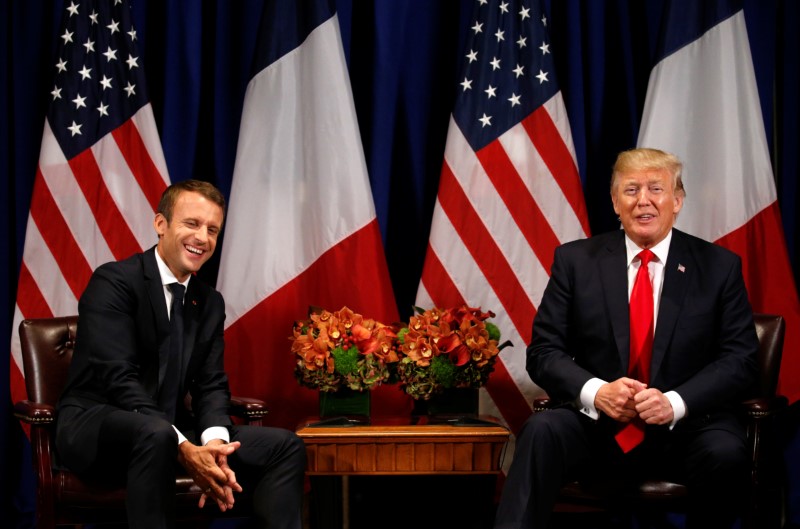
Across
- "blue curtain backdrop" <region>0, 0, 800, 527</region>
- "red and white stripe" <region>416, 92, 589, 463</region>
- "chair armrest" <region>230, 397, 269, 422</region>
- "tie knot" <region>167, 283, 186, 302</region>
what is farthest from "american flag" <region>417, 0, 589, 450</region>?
"tie knot" <region>167, 283, 186, 302</region>

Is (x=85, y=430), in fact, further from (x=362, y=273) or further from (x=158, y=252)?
(x=362, y=273)

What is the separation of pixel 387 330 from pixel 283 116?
3.67ft

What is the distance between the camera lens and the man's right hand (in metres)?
3.03

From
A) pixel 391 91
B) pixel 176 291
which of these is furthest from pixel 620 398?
pixel 391 91

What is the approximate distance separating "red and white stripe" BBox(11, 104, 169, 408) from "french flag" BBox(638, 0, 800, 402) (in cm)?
228

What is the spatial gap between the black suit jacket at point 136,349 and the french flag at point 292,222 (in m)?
0.75

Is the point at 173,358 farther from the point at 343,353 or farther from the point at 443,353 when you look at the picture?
the point at 443,353

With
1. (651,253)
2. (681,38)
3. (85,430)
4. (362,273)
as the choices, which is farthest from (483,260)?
(85,430)

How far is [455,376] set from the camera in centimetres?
372

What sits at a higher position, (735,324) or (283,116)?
(283,116)

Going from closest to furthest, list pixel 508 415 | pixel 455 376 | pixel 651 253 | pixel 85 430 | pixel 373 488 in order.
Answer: pixel 85 430 < pixel 651 253 < pixel 455 376 < pixel 508 415 < pixel 373 488

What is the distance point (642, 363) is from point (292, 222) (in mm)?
1702

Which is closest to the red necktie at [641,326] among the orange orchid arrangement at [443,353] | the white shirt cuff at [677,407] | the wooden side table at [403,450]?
the white shirt cuff at [677,407]

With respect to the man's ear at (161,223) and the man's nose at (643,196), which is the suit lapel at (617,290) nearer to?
the man's nose at (643,196)
